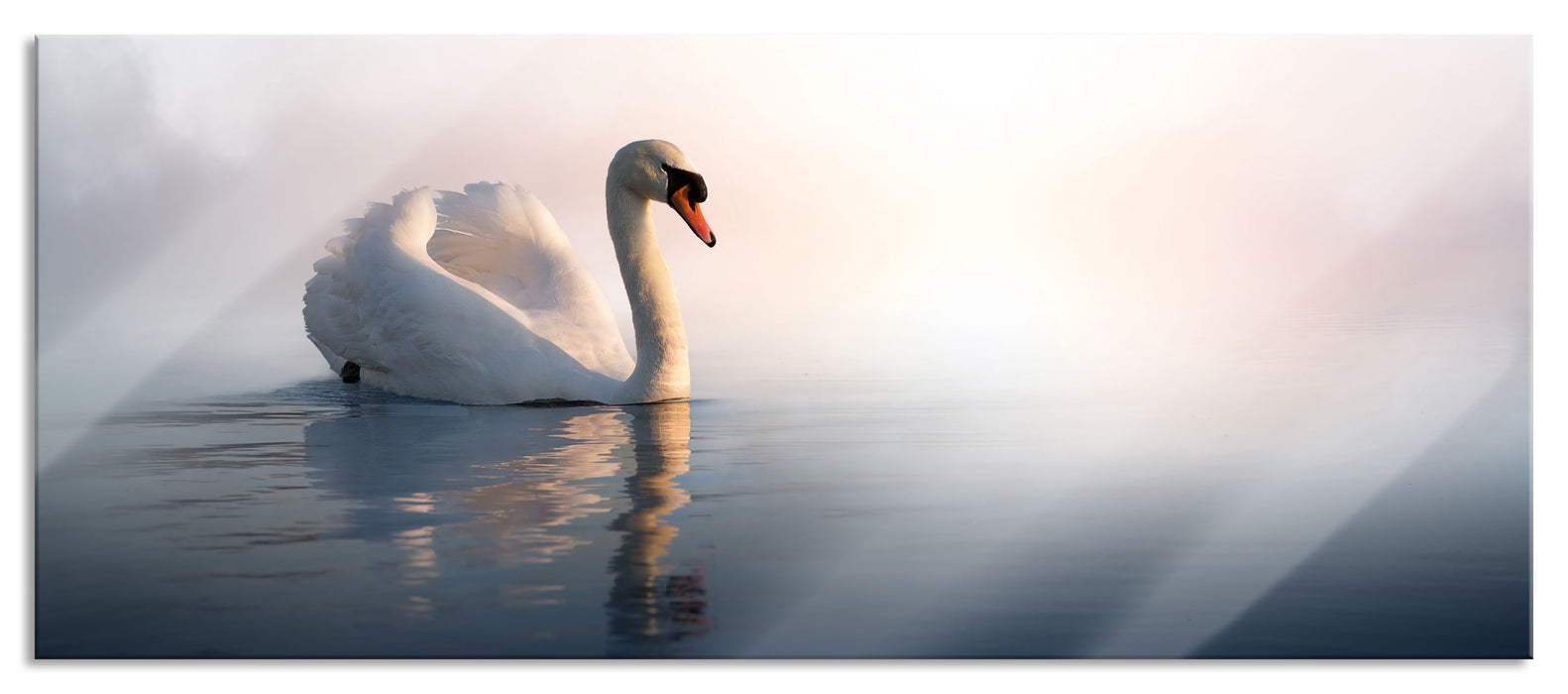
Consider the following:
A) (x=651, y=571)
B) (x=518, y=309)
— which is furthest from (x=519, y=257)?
(x=651, y=571)

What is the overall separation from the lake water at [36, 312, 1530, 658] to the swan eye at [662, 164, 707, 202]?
0.92 m

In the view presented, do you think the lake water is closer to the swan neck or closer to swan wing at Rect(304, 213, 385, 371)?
the swan neck

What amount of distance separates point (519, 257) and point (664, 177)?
4.46 ft

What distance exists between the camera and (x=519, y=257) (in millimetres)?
7516

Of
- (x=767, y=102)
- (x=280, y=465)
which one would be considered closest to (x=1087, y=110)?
(x=767, y=102)

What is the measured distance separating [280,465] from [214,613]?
1.59m

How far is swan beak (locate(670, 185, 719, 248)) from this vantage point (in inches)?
251

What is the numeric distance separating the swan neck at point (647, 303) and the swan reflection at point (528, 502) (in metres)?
0.15

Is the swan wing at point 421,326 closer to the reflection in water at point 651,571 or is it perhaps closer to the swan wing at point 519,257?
the swan wing at point 519,257

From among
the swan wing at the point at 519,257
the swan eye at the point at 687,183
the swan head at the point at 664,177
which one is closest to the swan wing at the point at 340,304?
the swan wing at the point at 519,257

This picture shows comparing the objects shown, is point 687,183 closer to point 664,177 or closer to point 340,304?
point 664,177

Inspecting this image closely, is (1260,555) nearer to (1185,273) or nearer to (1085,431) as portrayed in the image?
(1085,431)

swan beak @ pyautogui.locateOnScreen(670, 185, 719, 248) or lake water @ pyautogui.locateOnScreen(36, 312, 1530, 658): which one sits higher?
swan beak @ pyautogui.locateOnScreen(670, 185, 719, 248)

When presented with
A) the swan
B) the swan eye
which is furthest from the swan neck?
the swan eye
